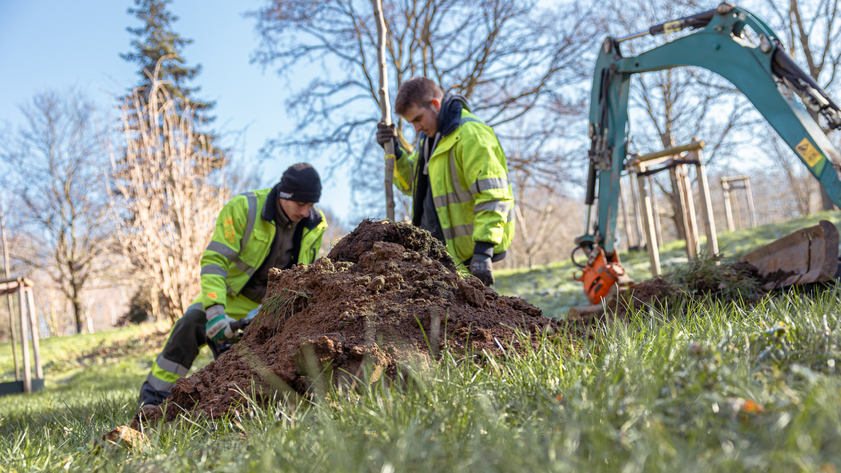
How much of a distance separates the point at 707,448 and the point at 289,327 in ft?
5.83

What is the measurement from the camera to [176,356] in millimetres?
3986

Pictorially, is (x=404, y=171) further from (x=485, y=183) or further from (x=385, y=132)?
(x=485, y=183)

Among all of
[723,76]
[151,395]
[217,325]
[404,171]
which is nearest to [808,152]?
[723,76]

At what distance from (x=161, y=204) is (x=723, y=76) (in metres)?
11.7

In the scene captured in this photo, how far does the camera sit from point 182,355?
13.2 feet

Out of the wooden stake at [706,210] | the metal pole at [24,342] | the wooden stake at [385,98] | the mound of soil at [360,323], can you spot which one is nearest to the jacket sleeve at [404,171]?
the wooden stake at [385,98]

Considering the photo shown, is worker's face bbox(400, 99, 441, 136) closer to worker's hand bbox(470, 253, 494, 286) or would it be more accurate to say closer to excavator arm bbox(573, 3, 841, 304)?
worker's hand bbox(470, 253, 494, 286)

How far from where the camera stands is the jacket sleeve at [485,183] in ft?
12.0

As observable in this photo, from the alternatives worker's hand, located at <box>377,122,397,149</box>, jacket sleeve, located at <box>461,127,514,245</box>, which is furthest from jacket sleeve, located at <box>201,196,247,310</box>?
jacket sleeve, located at <box>461,127,514,245</box>

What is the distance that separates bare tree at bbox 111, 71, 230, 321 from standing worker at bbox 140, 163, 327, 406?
319 inches

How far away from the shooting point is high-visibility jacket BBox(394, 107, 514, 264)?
3.66m

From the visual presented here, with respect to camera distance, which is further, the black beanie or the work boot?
the black beanie

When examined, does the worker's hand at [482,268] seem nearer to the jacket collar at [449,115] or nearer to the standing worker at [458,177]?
the standing worker at [458,177]

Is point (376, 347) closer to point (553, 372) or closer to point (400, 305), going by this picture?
point (400, 305)
